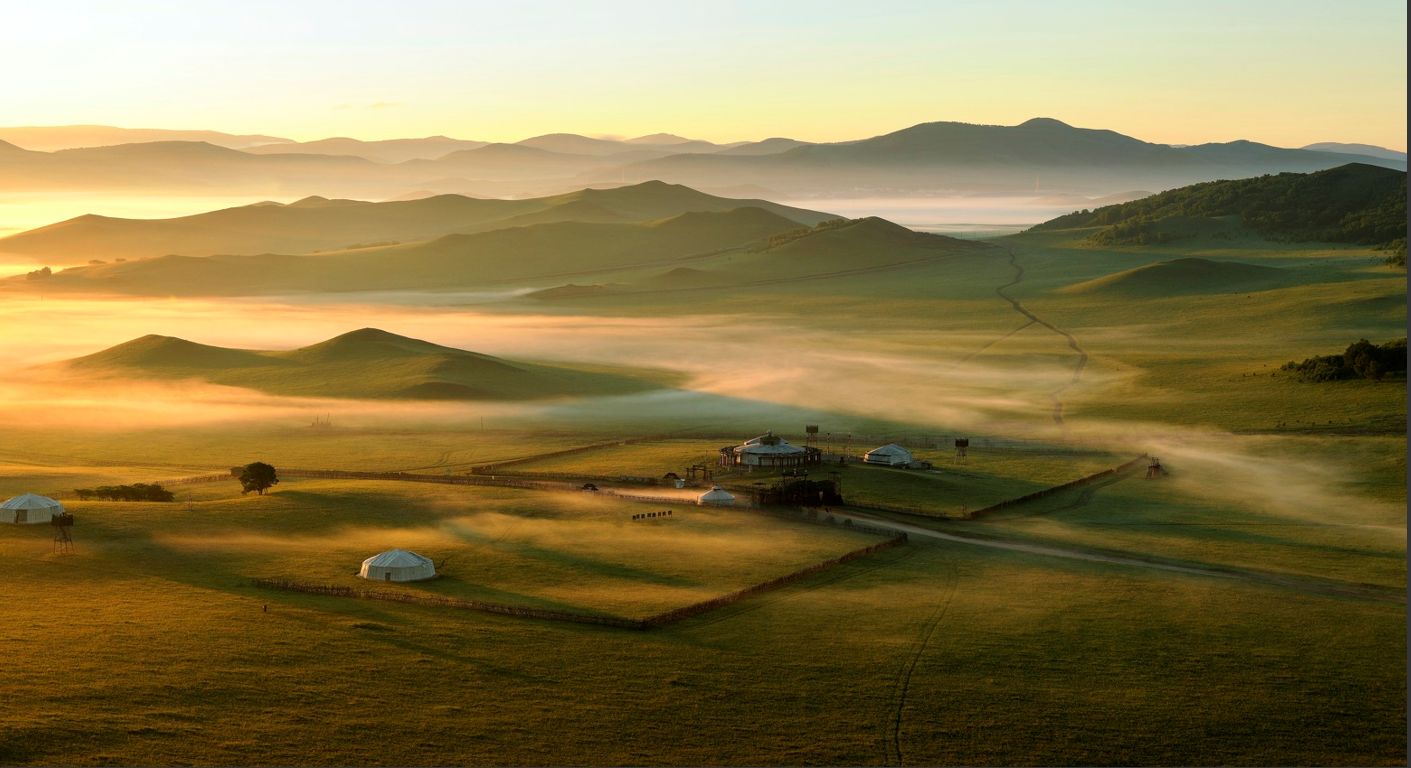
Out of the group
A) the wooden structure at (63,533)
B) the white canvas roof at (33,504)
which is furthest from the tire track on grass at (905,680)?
the white canvas roof at (33,504)

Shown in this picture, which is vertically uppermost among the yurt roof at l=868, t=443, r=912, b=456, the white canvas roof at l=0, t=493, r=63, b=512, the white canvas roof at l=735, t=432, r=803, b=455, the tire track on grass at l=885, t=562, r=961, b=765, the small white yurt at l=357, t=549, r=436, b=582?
the white canvas roof at l=735, t=432, r=803, b=455

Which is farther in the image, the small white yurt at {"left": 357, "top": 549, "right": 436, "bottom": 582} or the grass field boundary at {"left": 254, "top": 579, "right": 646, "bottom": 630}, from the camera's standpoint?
the small white yurt at {"left": 357, "top": 549, "right": 436, "bottom": 582}

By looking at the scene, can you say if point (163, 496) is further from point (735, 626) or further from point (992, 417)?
point (992, 417)

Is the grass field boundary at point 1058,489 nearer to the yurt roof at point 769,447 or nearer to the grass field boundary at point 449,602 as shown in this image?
the yurt roof at point 769,447

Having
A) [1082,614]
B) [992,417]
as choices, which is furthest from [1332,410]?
[1082,614]

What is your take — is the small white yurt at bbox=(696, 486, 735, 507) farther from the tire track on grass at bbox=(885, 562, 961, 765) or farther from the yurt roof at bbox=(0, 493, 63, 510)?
the yurt roof at bbox=(0, 493, 63, 510)

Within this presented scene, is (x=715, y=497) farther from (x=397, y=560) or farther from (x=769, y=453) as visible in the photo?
(x=397, y=560)

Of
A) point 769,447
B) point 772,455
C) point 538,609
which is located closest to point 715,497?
point 772,455

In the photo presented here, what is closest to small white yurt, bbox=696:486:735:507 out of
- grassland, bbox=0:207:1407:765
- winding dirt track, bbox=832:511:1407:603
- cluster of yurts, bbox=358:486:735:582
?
grassland, bbox=0:207:1407:765
